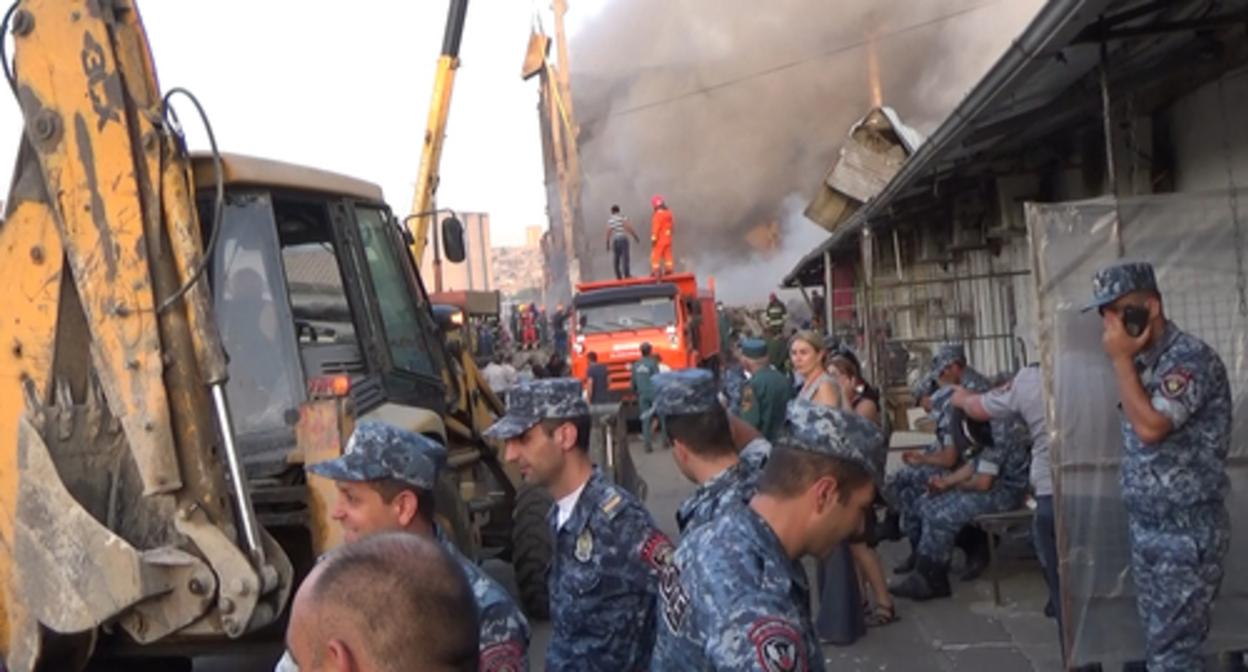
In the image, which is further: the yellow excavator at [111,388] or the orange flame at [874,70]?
the orange flame at [874,70]

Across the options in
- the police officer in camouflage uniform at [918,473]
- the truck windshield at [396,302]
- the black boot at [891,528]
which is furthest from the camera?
the black boot at [891,528]

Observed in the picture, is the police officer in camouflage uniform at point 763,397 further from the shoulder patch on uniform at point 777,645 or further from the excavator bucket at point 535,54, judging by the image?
the excavator bucket at point 535,54

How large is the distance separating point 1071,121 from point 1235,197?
10.5 ft

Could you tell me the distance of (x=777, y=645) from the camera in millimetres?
2076

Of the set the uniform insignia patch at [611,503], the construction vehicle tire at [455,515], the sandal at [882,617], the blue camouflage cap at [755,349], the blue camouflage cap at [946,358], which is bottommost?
the sandal at [882,617]

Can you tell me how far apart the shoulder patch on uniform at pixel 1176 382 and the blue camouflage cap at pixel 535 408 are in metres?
1.99

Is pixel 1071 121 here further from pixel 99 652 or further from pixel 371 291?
pixel 99 652

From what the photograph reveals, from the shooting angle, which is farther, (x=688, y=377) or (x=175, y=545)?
(x=175, y=545)

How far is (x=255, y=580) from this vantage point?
4.29 meters

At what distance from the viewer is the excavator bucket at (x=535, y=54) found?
27953 mm

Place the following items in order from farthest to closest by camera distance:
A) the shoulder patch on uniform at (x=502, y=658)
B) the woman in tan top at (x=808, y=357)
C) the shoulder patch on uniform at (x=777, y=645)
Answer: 1. the woman in tan top at (x=808, y=357)
2. the shoulder patch on uniform at (x=502, y=658)
3. the shoulder patch on uniform at (x=777, y=645)

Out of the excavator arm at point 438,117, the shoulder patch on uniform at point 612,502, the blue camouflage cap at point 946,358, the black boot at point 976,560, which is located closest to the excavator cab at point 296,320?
the shoulder patch on uniform at point 612,502

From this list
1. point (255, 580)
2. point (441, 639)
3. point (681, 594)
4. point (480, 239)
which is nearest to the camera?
point (441, 639)

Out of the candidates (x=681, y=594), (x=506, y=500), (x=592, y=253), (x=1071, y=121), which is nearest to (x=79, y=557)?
(x=681, y=594)
